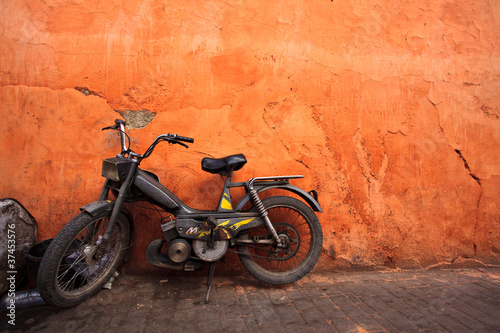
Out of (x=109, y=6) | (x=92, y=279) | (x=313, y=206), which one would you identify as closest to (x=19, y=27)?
(x=109, y=6)

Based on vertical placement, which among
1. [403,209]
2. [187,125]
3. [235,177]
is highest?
[187,125]

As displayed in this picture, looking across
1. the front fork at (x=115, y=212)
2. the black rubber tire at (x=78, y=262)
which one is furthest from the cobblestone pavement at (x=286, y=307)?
the front fork at (x=115, y=212)

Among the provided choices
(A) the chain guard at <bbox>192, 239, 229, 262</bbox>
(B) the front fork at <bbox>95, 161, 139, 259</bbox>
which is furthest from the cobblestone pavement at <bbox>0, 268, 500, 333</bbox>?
(B) the front fork at <bbox>95, 161, 139, 259</bbox>

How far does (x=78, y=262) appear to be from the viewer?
244cm

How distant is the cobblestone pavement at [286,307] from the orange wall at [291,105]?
376 millimetres

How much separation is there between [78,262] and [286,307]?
5.87 feet

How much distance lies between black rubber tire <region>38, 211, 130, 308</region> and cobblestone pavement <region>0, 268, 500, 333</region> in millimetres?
128

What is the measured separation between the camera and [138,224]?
3.00 metres

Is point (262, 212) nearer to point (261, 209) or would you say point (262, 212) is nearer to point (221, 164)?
point (261, 209)

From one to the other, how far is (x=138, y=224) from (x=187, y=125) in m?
1.14

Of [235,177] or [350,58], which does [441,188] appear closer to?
[350,58]

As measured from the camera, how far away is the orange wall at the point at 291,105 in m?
2.99

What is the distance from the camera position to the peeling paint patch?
3.05 m

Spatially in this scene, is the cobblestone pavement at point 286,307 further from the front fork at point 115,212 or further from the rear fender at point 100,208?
the rear fender at point 100,208
